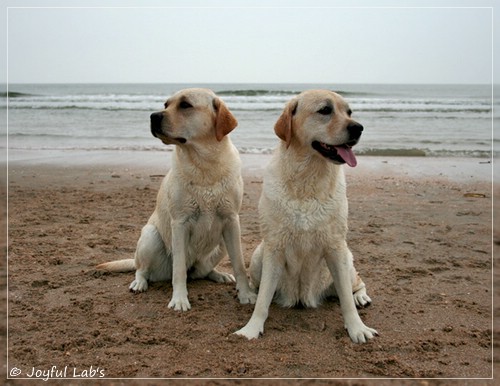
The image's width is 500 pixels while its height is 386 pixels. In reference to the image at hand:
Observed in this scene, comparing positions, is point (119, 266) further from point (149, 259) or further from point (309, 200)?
point (309, 200)

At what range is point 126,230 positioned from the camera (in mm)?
6055

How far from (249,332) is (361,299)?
3.42ft

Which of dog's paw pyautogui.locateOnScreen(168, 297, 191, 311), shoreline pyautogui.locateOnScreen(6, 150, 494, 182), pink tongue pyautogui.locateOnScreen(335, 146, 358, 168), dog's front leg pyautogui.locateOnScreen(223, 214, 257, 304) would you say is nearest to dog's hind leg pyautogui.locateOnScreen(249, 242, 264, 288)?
dog's front leg pyautogui.locateOnScreen(223, 214, 257, 304)

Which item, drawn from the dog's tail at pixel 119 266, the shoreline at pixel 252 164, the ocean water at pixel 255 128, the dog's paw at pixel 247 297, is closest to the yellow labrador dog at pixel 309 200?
the dog's paw at pixel 247 297

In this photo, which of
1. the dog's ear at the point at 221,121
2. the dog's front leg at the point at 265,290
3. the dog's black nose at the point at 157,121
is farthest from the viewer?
the dog's ear at the point at 221,121

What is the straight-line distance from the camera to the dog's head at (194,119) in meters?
4.00

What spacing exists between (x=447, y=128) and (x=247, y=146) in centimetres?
717

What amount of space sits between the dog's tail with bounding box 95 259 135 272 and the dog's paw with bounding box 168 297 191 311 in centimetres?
86

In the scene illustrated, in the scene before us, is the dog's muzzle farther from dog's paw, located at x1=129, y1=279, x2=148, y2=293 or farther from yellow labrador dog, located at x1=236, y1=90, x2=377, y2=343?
dog's paw, located at x1=129, y1=279, x2=148, y2=293

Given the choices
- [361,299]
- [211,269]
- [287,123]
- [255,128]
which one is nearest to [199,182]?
[287,123]

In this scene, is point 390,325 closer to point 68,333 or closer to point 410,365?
point 410,365

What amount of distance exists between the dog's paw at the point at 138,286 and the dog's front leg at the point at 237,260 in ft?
2.66

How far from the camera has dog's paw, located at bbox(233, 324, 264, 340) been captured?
3.53 metres

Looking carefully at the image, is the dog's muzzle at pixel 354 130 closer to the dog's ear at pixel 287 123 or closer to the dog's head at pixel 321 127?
the dog's head at pixel 321 127
